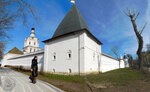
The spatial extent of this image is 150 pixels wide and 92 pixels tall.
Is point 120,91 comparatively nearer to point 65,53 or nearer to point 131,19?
point 65,53

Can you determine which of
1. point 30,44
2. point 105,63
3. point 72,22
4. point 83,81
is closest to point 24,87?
point 83,81

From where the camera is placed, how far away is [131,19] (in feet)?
49.2

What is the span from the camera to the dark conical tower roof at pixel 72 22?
1482cm

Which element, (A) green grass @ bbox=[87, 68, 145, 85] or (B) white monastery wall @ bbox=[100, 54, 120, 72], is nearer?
(A) green grass @ bbox=[87, 68, 145, 85]

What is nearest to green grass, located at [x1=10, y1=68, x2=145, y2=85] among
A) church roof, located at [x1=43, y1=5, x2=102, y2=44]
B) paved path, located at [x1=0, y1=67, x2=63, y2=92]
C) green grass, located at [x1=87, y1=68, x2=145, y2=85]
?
green grass, located at [x1=87, y1=68, x2=145, y2=85]

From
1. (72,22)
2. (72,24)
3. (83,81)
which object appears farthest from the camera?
(72,22)

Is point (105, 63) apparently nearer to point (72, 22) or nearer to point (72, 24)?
point (72, 24)

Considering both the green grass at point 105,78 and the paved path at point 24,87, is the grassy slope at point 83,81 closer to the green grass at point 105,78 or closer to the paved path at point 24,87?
the green grass at point 105,78

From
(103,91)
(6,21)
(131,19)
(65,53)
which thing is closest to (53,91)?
Result: (103,91)

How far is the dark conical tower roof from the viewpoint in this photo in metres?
14.8

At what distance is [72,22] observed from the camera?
51.7ft

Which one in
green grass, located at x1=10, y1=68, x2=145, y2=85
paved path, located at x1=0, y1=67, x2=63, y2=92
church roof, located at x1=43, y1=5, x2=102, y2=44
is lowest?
green grass, located at x1=10, y1=68, x2=145, y2=85

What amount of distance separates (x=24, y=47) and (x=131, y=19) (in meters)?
49.0

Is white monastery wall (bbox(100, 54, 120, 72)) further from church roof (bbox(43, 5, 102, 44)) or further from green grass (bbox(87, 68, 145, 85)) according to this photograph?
green grass (bbox(87, 68, 145, 85))
